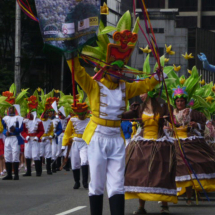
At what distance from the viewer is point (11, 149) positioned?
58.7 ft

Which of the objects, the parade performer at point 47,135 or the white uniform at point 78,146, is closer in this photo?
the white uniform at point 78,146

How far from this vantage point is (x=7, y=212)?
11109mm

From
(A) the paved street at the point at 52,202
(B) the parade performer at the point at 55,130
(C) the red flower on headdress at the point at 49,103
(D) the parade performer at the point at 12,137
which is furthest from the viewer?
(B) the parade performer at the point at 55,130

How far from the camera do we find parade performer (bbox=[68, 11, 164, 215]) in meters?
8.35

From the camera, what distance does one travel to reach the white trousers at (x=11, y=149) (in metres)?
17.7

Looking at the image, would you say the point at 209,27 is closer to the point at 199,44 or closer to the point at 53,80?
the point at 199,44

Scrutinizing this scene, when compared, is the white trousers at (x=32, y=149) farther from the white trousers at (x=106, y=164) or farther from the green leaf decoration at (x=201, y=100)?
the white trousers at (x=106, y=164)

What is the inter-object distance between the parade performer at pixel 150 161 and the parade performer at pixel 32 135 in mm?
8460

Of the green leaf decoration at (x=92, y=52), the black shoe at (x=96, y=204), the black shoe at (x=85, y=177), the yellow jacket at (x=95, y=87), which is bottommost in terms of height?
the black shoe at (x=85, y=177)

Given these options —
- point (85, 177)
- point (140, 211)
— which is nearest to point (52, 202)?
point (140, 211)

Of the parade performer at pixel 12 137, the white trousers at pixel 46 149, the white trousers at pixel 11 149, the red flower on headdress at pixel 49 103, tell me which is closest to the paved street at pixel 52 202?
the parade performer at pixel 12 137

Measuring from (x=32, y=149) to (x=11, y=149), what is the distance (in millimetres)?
1606

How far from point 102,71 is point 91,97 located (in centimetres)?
35

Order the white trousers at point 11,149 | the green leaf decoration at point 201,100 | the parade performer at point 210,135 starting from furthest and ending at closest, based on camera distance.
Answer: the white trousers at point 11,149 < the parade performer at point 210,135 < the green leaf decoration at point 201,100
